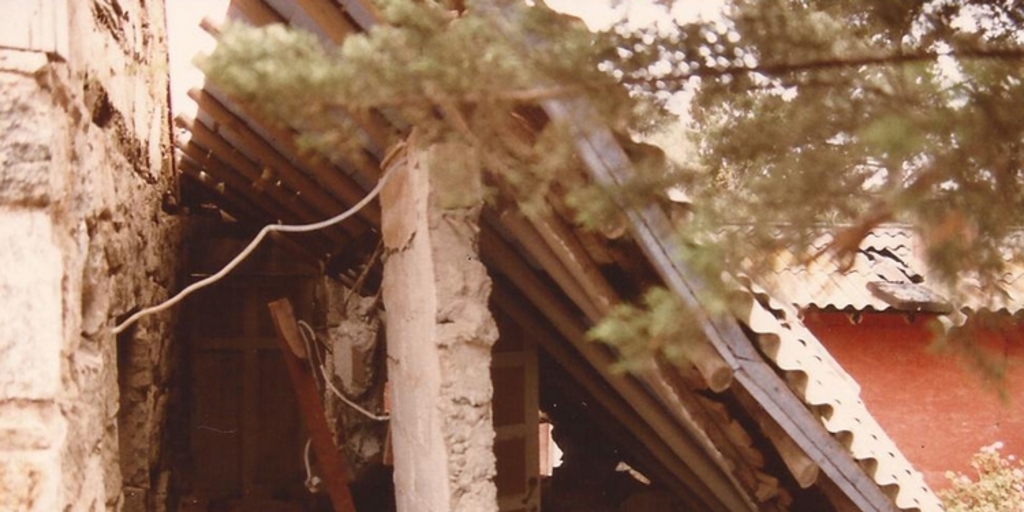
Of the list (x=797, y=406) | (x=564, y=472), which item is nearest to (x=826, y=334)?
(x=564, y=472)

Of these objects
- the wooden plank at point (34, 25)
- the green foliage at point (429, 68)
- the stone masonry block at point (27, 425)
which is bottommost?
the stone masonry block at point (27, 425)

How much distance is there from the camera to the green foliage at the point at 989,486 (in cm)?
671

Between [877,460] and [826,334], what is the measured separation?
3.90m

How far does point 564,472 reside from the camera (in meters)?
7.18

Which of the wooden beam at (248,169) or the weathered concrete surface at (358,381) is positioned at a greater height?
the wooden beam at (248,169)

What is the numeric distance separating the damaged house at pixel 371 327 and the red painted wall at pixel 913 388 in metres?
1.87

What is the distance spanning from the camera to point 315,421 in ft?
15.3

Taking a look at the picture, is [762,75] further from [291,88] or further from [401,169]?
[401,169]

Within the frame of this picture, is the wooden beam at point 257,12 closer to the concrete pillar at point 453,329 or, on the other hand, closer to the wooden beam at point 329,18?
the wooden beam at point 329,18

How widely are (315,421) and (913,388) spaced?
4.79 metres

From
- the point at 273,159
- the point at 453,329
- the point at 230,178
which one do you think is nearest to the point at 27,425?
the point at 453,329

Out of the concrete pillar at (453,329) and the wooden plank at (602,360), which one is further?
the wooden plank at (602,360)

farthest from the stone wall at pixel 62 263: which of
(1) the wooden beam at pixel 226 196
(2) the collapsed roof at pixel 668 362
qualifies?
(1) the wooden beam at pixel 226 196

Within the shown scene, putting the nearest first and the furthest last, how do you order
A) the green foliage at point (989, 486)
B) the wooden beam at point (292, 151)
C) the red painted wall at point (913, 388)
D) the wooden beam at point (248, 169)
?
1. the wooden beam at point (292, 151)
2. the wooden beam at point (248, 169)
3. the green foliage at point (989, 486)
4. the red painted wall at point (913, 388)
